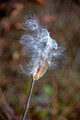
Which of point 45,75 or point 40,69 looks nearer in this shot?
point 40,69

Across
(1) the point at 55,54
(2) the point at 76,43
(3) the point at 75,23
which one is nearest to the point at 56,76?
(2) the point at 76,43

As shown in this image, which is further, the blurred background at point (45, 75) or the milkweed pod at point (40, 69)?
the blurred background at point (45, 75)

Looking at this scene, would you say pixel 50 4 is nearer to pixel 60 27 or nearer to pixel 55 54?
pixel 60 27

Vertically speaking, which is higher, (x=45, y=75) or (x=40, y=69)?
(x=40, y=69)

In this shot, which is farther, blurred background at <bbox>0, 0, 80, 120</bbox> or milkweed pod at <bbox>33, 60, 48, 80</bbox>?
blurred background at <bbox>0, 0, 80, 120</bbox>

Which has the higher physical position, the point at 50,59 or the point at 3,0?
the point at 50,59

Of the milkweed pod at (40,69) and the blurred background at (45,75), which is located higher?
the milkweed pod at (40,69)

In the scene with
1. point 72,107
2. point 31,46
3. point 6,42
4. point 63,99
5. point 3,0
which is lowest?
point 6,42

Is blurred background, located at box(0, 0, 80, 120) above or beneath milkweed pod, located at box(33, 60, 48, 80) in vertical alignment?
beneath
